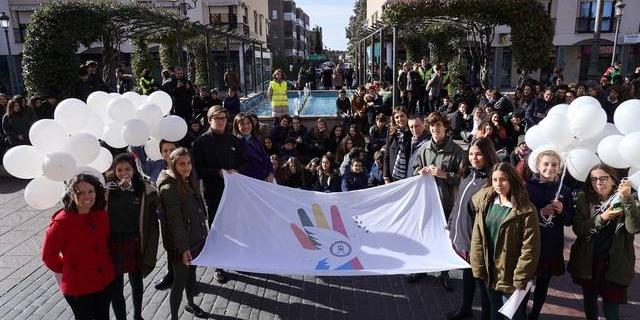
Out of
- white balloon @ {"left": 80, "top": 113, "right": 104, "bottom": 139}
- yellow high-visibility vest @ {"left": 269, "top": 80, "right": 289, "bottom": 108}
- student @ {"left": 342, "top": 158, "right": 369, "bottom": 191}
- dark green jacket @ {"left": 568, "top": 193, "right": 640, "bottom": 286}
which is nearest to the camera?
dark green jacket @ {"left": 568, "top": 193, "right": 640, "bottom": 286}

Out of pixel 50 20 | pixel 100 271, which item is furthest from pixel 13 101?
pixel 100 271

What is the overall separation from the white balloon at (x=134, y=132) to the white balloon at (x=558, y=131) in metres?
3.67

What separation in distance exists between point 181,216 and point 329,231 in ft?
4.93

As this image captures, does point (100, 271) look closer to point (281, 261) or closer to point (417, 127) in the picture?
point (281, 261)

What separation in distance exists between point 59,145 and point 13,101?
23.7ft

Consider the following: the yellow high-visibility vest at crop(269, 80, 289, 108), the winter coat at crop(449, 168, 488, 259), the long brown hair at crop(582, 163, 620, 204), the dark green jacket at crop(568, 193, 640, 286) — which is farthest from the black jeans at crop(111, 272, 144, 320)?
the yellow high-visibility vest at crop(269, 80, 289, 108)

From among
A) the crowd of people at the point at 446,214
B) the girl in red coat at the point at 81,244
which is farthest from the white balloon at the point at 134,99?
the girl in red coat at the point at 81,244

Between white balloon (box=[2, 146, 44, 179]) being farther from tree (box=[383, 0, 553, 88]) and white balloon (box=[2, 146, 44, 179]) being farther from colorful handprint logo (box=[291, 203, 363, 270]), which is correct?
tree (box=[383, 0, 553, 88])

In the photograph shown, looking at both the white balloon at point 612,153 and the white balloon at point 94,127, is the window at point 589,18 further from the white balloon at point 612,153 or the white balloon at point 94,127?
the white balloon at point 94,127

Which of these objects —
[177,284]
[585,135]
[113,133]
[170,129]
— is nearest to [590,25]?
[585,135]

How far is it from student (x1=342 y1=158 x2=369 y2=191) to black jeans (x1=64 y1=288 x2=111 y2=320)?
394 cm

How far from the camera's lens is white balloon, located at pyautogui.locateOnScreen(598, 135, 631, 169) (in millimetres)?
3529

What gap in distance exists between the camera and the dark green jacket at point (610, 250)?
367cm

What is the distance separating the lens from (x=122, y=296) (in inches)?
157
